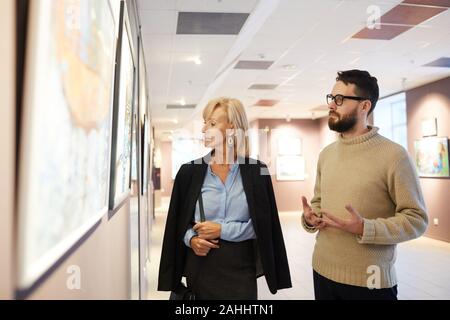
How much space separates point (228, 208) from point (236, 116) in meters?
0.39

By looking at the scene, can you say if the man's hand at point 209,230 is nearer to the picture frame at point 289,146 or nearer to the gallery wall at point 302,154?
the gallery wall at point 302,154

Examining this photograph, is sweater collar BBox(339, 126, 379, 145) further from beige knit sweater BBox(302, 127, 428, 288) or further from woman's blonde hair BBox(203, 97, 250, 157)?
woman's blonde hair BBox(203, 97, 250, 157)

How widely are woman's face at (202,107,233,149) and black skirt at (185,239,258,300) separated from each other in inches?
16.2

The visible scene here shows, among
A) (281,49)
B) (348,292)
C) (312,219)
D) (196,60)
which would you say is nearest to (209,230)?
(312,219)

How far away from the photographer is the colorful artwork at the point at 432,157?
21.6 feet

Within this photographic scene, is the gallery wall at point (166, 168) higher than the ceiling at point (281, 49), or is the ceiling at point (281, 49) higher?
the ceiling at point (281, 49)

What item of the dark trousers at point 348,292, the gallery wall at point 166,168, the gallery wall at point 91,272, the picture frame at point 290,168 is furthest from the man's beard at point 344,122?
the gallery wall at point 166,168

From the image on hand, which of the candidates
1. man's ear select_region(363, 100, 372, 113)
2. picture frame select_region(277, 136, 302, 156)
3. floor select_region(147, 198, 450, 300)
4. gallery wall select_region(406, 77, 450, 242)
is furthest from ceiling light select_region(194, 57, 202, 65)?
picture frame select_region(277, 136, 302, 156)

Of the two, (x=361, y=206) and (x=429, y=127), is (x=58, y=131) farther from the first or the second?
(x=429, y=127)

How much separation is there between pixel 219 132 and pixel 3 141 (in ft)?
3.46

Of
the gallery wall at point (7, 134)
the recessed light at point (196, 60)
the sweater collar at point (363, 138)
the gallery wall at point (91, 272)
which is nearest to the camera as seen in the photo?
the gallery wall at point (7, 134)

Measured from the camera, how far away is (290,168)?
38.1 ft

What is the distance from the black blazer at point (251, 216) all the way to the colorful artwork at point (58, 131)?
54 centimetres

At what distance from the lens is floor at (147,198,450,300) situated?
12.6 feet
